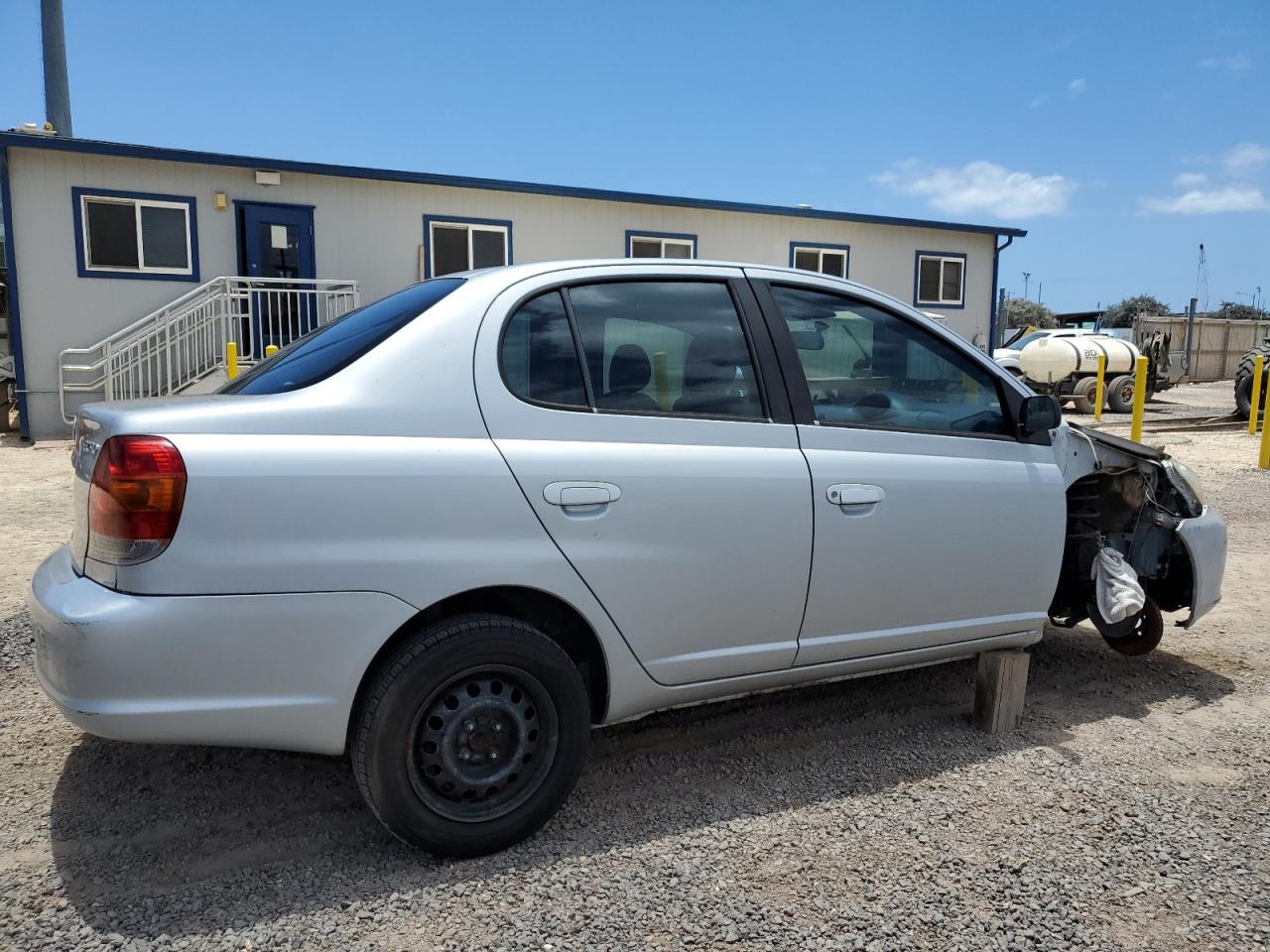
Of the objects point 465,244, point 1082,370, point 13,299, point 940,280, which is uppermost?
point 465,244

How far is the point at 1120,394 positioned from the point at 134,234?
17.8 meters

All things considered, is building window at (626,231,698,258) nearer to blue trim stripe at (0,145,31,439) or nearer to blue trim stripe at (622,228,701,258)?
blue trim stripe at (622,228,701,258)

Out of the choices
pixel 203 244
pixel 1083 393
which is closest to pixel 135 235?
pixel 203 244

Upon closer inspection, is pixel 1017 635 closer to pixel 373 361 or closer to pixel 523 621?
pixel 523 621

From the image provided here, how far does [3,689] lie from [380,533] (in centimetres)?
243

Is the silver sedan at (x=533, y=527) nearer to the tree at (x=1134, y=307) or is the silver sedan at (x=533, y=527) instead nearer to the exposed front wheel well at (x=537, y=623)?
the exposed front wheel well at (x=537, y=623)

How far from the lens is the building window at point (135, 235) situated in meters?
12.3

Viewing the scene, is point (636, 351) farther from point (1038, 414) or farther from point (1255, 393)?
point (1255, 393)

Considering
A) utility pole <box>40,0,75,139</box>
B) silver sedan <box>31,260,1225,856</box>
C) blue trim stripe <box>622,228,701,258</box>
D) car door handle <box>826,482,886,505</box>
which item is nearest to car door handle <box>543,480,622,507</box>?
silver sedan <box>31,260,1225,856</box>

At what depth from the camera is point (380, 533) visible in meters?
2.43

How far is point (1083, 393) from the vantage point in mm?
18953

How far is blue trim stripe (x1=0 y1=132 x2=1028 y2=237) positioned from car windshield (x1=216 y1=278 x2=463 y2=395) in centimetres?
1102

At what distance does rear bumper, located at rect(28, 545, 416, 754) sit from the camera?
2.26 metres

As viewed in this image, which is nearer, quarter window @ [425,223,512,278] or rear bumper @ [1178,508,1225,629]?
rear bumper @ [1178,508,1225,629]
